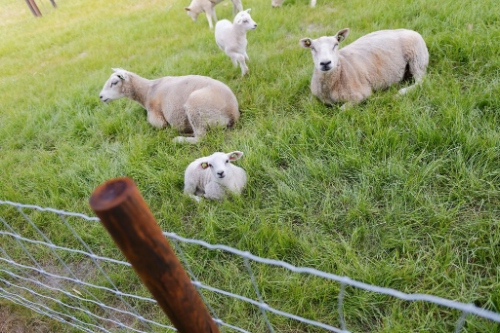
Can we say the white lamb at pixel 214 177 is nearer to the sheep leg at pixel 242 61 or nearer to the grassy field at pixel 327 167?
the grassy field at pixel 327 167

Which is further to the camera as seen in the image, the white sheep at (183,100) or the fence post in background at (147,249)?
the white sheep at (183,100)

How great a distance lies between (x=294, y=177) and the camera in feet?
9.86

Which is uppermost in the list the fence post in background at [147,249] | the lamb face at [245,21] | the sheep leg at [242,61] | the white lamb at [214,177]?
the fence post in background at [147,249]

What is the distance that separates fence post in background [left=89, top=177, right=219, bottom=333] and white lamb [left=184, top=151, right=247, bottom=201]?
5.60 ft

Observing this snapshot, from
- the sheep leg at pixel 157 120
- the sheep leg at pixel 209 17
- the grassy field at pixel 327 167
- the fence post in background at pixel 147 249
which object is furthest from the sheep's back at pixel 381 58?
the sheep leg at pixel 209 17

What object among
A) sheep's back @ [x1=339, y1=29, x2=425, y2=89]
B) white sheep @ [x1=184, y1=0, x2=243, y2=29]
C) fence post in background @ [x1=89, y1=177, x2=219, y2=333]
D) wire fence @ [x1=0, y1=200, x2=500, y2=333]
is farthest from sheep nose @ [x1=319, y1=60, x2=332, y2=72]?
white sheep @ [x1=184, y1=0, x2=243, y2=29]

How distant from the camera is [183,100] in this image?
13.7 ft

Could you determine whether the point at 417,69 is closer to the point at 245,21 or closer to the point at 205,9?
the point at 245,21

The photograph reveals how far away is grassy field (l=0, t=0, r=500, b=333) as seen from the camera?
2141 millimetres

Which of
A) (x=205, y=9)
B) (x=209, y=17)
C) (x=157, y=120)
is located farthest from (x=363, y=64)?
(x=205, y=9)

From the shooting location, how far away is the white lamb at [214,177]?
292 cm

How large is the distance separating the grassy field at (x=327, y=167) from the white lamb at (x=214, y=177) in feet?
0.34

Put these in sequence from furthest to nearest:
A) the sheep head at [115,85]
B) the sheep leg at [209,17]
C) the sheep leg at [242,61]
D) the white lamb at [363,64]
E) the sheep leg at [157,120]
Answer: the sheep leg at [209,17], the sheep leg at [242,61], the sheep head at [115,85], the sheep leg at [157,120], the white lamb at [363,64]

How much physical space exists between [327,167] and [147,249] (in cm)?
216
